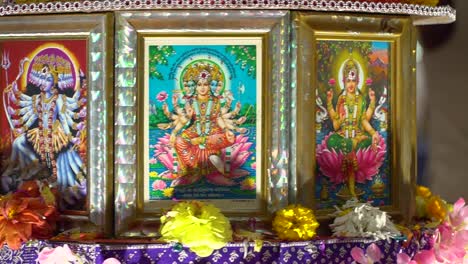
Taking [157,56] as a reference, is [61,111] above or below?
below

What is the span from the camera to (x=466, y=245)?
323 centimetres

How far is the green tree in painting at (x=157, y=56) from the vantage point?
3023 mm

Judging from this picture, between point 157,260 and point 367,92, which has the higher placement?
point 367,92

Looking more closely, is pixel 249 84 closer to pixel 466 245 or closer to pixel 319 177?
pixel 319 177

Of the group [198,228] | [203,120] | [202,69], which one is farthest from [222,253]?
[202,69]

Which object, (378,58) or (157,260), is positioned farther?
(378,58)

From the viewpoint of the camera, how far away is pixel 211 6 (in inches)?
116

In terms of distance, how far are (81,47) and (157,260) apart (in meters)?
0.79

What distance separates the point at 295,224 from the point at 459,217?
0.80 meters

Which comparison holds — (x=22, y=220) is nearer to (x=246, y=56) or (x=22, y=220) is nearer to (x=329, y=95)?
(x=246, y=56)

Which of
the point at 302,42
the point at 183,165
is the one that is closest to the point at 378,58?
the point at 302,42

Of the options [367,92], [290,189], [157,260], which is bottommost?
[157,260]

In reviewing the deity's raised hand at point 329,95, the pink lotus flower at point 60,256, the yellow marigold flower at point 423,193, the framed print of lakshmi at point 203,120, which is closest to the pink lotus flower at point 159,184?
the framed print of lakshmi at point 203,120

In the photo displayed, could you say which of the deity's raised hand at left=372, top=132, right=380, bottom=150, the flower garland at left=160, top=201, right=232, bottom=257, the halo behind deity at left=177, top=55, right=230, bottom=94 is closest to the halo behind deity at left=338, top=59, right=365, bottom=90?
the deity's raised hand at left=372, top=132, right=380, bottom=150
